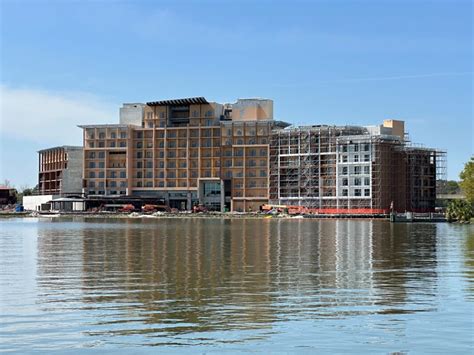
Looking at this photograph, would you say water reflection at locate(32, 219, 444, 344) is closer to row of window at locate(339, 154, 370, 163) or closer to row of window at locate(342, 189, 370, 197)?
row of window at locate(342, 189, 370, 197)

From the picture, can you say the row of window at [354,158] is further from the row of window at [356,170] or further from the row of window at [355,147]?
the row of window at [356,170]

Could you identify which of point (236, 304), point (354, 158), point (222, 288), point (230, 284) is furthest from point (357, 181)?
point (236, 304)

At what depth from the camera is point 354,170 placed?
18412 centimetres

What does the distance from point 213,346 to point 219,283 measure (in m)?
14.5

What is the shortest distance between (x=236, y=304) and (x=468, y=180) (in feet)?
398

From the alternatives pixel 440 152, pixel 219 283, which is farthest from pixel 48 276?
pixel 440 152

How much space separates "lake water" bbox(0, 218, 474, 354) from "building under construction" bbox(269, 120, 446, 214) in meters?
130

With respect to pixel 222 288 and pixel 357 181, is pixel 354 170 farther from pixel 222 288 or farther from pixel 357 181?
pixel 222 288

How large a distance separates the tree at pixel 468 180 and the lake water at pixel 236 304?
307ft

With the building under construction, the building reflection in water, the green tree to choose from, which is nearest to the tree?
the green tree

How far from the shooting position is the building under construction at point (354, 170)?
593 feet

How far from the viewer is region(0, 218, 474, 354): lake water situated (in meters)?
22.2

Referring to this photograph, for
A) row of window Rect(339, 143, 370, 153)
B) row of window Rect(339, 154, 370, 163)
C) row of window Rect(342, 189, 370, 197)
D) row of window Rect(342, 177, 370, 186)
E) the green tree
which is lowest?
the green tree

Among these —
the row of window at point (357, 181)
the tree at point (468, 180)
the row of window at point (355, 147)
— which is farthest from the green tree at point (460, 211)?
the row of window at point (355, 147)
